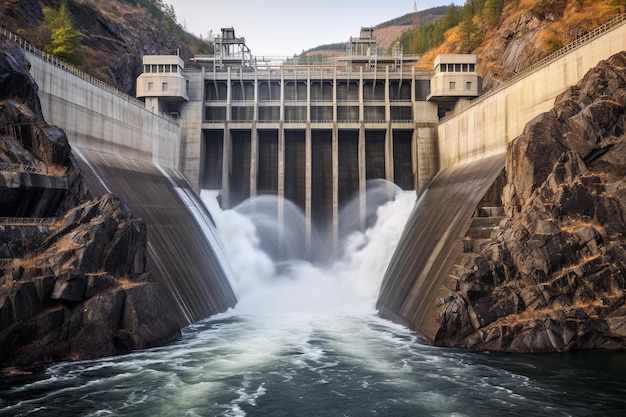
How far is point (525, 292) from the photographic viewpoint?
2352 centimetres

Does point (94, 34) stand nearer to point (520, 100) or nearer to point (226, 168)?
point (226, 168)

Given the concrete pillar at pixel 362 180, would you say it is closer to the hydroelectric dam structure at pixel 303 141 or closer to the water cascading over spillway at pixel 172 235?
→ the hydroelectric dam structure at pixel 303 141

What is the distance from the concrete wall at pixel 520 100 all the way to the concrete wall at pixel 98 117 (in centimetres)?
2489

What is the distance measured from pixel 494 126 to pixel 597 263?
14.8 metres

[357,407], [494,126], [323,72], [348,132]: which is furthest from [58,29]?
[357,407]

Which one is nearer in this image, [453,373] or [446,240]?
[453,373]

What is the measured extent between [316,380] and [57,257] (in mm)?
11790

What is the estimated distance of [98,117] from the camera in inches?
1293

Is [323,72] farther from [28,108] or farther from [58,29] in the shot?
[28,108]

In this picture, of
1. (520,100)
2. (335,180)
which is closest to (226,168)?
(335,180)

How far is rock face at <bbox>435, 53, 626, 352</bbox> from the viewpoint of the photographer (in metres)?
22.5

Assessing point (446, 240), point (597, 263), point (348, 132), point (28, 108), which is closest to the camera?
point (597, 263)

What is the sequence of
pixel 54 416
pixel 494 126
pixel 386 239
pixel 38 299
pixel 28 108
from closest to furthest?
pixel 54 416, pixel 38 299, pixel 28 108, pixel 494 126, pixel 386 239

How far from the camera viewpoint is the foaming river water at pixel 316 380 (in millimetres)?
16469
